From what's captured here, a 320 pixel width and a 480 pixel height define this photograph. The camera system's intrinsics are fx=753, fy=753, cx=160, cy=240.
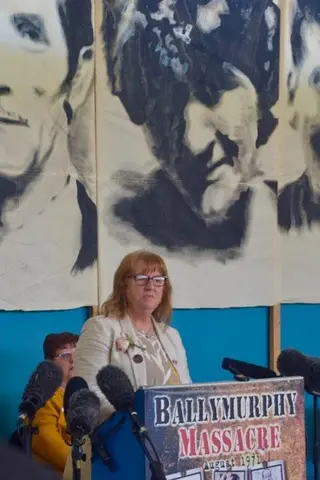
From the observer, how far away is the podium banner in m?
1.64

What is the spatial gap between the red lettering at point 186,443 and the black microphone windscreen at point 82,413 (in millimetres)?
197

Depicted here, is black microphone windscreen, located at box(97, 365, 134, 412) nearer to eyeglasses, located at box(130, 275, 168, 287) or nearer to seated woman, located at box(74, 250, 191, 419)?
seated woman, located at box(74, 250, 191, 419)

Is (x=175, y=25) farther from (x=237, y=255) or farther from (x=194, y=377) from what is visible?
(x=194, y=377)

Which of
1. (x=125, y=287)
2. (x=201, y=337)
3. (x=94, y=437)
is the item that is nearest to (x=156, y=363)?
(x=125, y=287)

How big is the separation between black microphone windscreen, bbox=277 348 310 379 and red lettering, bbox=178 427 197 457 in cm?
44

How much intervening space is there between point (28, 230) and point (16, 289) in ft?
0.77

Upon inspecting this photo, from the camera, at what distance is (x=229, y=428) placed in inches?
66.9

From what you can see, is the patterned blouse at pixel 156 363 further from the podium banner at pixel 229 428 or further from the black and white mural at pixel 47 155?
the black and white mural at pixel 47 155

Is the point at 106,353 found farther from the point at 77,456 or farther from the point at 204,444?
the point at 77,456

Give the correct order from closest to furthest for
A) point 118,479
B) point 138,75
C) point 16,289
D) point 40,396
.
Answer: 1. point 118,479
2. point 40,396
3. point 16,289
4. point 138,75

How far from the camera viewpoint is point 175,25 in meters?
3.27

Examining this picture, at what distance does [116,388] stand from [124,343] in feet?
2.15

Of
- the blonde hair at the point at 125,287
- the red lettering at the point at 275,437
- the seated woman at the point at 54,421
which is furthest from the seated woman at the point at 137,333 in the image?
the red lettering at the point at 275,437

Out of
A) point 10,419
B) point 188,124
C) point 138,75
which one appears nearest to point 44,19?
point 138,75
